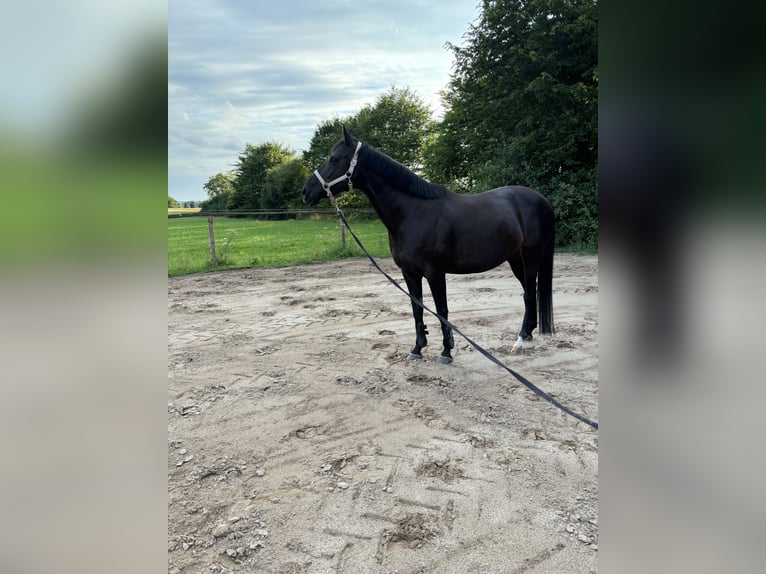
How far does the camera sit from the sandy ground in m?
1.92

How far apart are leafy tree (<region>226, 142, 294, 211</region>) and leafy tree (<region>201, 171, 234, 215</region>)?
151cm

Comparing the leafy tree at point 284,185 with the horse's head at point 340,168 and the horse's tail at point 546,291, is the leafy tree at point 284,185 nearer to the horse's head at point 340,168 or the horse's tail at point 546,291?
the horse's head at point 340,168

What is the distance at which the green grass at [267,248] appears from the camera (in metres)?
9.97

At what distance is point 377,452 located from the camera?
2.67 meters

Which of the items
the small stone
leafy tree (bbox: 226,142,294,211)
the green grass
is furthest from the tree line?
leafy tree (bbox: 226,142,294,211)

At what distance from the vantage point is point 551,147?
12.5 meters

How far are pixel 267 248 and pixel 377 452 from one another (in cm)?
1083

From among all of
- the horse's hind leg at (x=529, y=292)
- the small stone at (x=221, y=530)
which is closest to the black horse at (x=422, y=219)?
the horse's hind leg at (x=529, y=292)

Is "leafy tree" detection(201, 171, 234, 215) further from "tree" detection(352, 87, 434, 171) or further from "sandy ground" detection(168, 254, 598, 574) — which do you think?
"sandy ground" detection(168, 254, 598, 574)

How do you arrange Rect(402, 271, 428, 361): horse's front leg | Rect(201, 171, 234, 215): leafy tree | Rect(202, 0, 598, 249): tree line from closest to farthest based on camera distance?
Rect(402, 271, 428, 361): horse's front leg < Rect(202, 0, 598, 249): tree line < Rect(201, 171, 234, 215): leafy tree
